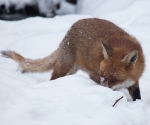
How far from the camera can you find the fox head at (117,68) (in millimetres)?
4051

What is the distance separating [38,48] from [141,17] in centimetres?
313

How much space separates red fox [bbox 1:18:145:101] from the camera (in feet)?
13.5

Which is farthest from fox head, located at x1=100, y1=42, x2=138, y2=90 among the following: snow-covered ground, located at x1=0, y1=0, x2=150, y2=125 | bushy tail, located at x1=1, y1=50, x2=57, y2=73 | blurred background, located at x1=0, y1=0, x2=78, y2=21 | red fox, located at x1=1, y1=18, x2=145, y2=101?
blurred background, located at x1=0, y1=0, x2=78, y2=21

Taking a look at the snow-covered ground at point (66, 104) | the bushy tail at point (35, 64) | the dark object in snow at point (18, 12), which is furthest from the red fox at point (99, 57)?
the dark object in snow at point (18, 12)

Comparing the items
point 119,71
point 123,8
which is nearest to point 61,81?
point 119,71

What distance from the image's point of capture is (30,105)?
9.51ft

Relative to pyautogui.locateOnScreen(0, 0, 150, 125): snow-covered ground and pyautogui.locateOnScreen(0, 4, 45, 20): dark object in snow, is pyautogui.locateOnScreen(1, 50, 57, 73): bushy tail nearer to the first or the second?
pyautogui.locateOnScreen(0, 0, 150, 125): snow-covered ground

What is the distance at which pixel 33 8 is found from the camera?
471 inches

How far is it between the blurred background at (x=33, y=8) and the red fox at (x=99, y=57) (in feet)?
21.6

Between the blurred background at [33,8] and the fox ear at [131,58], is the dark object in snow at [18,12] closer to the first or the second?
the blurred background at [33,8]

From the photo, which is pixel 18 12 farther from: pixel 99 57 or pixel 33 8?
pixel 99 57

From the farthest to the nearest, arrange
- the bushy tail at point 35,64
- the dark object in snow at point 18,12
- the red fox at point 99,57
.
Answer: the dark object in snow at point 18,12 < the bushy tail at point 35,64 < the red fox at point 99,57

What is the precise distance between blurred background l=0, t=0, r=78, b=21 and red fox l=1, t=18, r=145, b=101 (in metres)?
6.59

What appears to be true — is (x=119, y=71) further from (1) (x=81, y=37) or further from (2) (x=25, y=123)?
(2) (x=25, y=123)
